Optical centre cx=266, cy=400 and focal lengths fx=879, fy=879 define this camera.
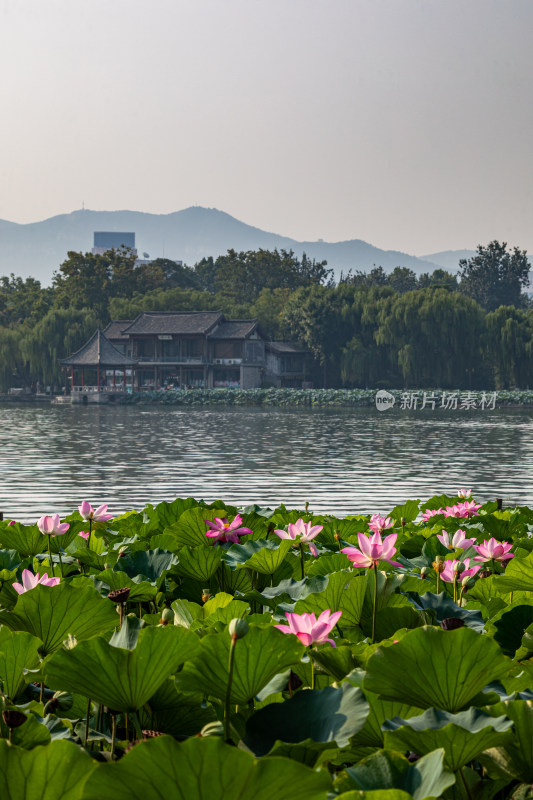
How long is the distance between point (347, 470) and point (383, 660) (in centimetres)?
1353

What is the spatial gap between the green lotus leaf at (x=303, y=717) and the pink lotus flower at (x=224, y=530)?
1.38 m

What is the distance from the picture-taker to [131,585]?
182 centimetres

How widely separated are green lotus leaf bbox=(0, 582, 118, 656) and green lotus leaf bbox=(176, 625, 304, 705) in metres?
0.31

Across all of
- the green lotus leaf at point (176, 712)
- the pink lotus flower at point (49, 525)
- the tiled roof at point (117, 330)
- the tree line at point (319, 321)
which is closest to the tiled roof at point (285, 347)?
the tree line at point (319, 321)

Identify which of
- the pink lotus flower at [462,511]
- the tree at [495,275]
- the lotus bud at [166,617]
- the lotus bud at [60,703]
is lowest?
the pink lotus flower at [462,511]

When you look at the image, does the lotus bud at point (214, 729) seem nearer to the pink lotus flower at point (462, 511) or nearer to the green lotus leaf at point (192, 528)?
the green lotus leaf at point (192, 528)

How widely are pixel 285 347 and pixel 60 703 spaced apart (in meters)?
47.7

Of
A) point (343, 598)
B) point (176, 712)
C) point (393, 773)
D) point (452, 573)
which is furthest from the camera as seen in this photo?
point (452, 573)

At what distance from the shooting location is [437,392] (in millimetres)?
41812

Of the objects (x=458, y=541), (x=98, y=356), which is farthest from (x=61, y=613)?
(x=98, y=356)

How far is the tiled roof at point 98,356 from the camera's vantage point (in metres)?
45.2

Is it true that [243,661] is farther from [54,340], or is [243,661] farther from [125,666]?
[54,340]

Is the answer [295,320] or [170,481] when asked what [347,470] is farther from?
[295,320]

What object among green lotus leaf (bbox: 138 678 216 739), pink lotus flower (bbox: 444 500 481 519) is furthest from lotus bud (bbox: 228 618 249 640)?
pink lotus flower (bbox: 444 500 481 519)
